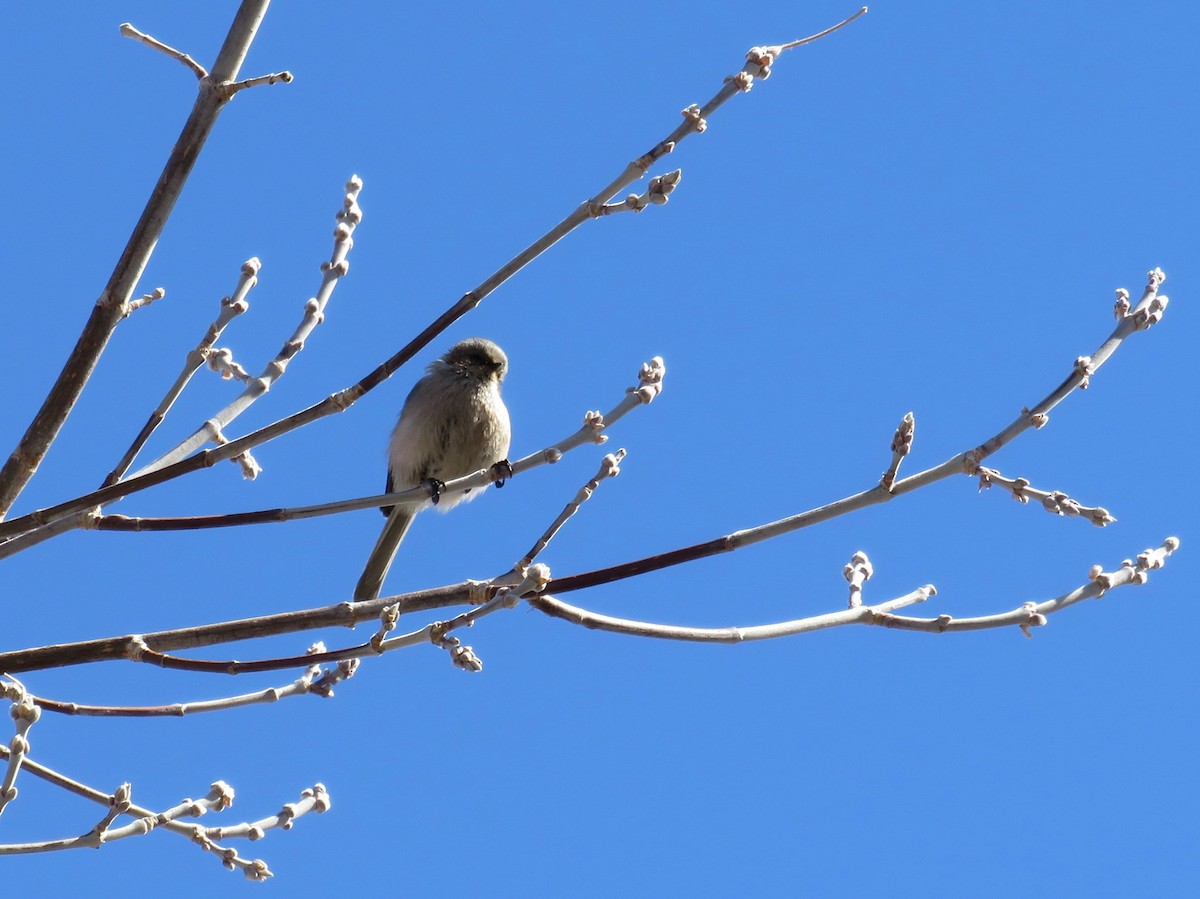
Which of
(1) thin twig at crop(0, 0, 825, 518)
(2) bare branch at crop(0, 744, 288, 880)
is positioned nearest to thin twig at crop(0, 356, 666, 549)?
(1) thin twig at crop(0, 0, 825, 518)

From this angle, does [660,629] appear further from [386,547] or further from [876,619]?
[386,547]

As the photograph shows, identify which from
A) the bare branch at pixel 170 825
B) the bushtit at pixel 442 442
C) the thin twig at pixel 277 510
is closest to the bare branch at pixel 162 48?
the thin twig at pixel 277 510

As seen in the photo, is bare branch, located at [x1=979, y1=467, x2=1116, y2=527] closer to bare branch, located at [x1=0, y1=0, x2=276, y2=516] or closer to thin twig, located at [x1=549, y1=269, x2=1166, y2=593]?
thin twig, located at [x1=549, y1=269, x2=1166, y2=593]

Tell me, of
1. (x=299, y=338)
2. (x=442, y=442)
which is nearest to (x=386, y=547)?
(x=442, y=442)

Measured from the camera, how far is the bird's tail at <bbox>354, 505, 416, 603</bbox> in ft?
23.8

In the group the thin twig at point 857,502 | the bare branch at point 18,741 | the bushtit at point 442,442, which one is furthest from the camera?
the bushtit at point 442,442

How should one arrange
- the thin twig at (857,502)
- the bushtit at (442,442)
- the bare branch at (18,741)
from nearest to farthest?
1. the bare branch at (18,741)
2. the thin twig at (857,502)
3. the bushtit at (442,442)

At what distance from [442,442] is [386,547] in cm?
69

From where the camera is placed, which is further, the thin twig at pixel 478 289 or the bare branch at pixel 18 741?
the thin twig at pixel 478 289

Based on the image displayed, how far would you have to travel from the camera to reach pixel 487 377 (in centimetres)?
770

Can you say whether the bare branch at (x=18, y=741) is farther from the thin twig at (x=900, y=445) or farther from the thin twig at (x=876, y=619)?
the thin twig at (x=900, y=445)

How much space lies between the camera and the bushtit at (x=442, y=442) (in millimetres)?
7211

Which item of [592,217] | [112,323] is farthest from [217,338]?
[592,217]

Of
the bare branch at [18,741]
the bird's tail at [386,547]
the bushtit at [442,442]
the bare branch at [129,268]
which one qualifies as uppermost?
the bushtit at [442,442]
